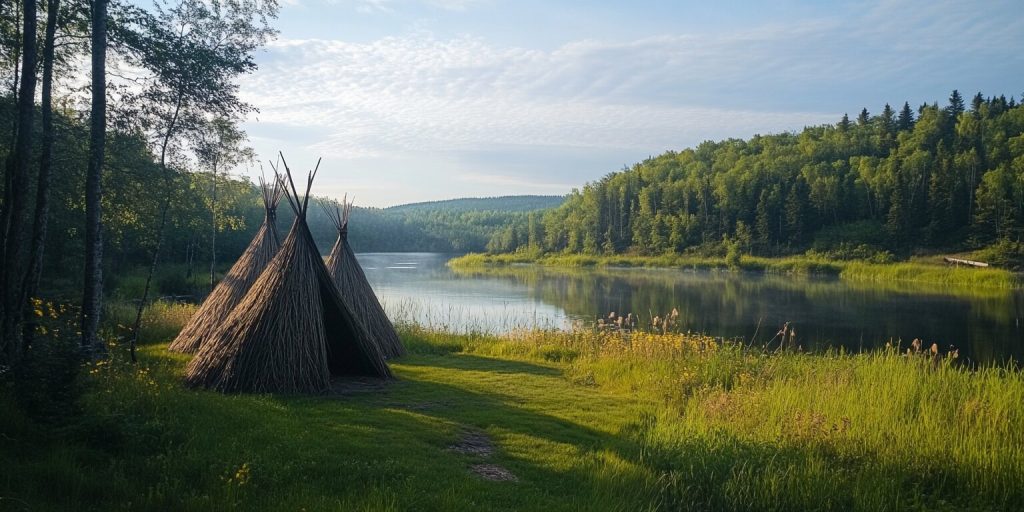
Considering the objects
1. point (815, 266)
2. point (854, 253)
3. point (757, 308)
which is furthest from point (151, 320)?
point (854, 253)

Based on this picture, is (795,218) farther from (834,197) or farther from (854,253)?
(854,253)

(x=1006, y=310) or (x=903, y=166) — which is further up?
(x=903, y=166)

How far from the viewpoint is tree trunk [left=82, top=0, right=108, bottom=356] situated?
7.39 meters

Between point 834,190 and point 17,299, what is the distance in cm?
7319

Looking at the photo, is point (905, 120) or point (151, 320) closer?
point (151, 320)

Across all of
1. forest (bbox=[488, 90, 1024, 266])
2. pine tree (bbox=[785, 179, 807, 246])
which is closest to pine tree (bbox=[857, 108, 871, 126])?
forest (bbox=[488, 90, 1024, 266])

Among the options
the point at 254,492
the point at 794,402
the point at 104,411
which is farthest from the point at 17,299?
the point at 794,402

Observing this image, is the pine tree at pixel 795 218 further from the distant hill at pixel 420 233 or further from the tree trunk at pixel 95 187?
the tree trunk at pixel 95 187

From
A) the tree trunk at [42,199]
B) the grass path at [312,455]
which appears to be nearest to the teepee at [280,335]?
the grass path at [312,455]

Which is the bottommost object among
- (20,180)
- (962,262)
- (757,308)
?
(757,308)

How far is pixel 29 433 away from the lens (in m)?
4.90

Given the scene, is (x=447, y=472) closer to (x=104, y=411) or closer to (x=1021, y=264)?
(x=104, y=411)

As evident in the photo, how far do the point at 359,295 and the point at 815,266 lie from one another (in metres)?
53.9

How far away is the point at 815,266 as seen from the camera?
5675 cm
